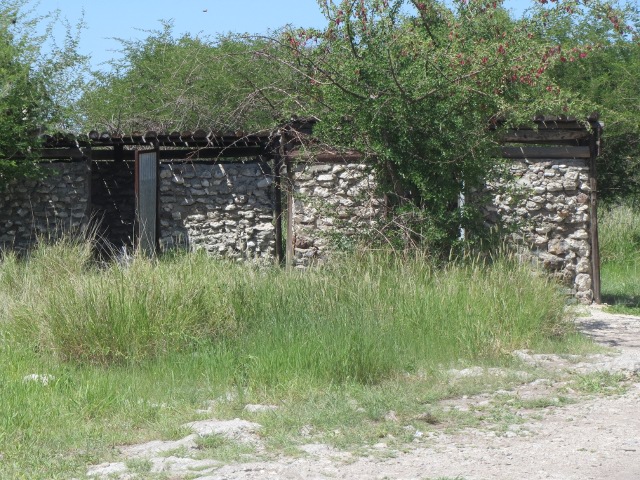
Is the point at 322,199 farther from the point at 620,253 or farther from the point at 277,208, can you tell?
the point at 620,253

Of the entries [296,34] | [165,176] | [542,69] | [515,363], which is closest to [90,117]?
[165,176]

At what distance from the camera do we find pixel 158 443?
5.95m

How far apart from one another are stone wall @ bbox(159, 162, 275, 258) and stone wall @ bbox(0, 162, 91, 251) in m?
1.40

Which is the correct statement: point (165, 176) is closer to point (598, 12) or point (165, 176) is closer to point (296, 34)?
point (296, 34)

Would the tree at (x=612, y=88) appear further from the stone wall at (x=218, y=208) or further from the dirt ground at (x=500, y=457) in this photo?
the dirt ground at (x=500, y=457)

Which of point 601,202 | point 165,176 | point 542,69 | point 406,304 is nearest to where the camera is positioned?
point 406,304

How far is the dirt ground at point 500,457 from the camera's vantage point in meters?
5.20

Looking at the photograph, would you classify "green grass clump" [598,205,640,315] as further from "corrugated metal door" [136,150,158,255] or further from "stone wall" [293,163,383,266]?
"corrugated metal door" [136,150,158,255]

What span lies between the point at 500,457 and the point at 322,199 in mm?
7450

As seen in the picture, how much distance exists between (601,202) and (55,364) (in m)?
15.0

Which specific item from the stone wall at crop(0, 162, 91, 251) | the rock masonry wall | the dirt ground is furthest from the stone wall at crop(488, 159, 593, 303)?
the stone wall at crop(0, 162, 91, 251)

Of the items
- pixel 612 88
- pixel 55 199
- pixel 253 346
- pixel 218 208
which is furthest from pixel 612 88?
pixel 253 346

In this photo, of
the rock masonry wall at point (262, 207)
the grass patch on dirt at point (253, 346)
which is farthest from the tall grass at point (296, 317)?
the rock masonry wall at point (262, 207)

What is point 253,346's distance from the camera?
26.6ft
